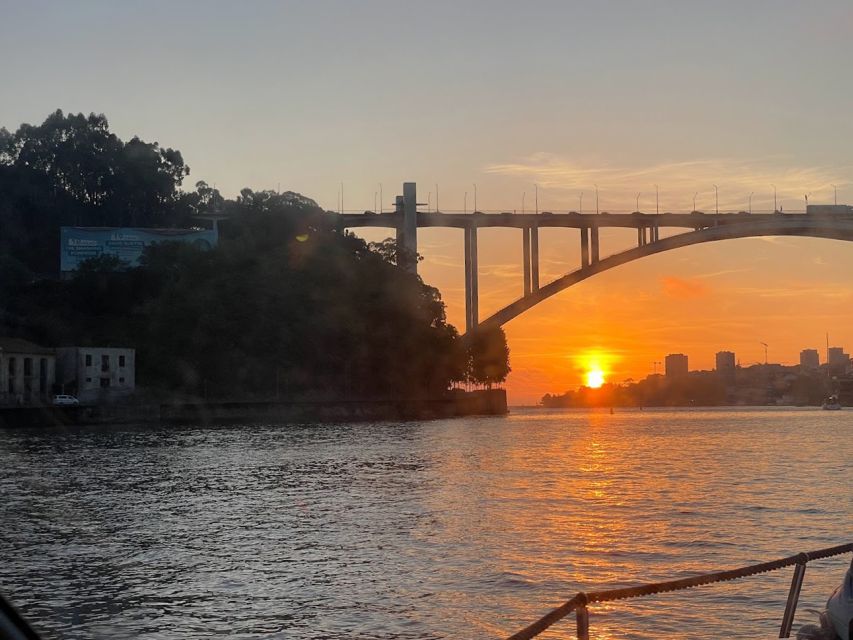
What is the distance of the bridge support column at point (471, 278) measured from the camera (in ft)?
298

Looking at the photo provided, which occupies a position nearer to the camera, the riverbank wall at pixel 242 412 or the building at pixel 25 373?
the riverbank wall at pixel 242 412

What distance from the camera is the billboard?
9394 cm

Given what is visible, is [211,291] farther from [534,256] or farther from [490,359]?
[490,359]

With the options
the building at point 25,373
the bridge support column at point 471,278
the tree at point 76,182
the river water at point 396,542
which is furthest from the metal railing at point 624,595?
the tree at point 76,182

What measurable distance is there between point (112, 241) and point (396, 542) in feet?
264

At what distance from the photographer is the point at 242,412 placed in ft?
300

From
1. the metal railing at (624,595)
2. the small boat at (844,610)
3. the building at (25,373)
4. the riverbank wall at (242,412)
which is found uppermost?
the building at (25,373)

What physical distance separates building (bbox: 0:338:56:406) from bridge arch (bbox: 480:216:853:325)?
3549 centimetres

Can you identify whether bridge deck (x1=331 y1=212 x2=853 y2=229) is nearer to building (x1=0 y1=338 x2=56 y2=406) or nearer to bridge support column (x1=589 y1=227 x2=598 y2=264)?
bridge support column (x1=589 y1=227 x2=598 y2=264)

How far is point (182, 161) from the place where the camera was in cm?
11762

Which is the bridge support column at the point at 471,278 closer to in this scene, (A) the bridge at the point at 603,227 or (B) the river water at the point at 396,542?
(A) the bridge at the point at 603,227

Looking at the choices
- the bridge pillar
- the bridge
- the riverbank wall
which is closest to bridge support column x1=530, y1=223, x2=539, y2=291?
the bridge

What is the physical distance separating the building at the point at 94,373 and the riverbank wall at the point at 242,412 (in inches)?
136

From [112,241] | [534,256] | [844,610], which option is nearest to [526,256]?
[534,256]
